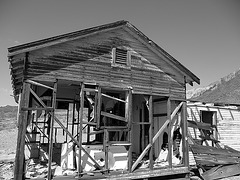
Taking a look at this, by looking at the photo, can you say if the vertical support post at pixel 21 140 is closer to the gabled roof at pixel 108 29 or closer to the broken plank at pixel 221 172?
the gabled roof at pixel 108 29

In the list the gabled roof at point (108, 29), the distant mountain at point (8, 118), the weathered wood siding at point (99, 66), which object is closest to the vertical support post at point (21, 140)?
the weathered wood siding at point (99, 66)

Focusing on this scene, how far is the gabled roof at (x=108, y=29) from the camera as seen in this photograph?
6582mm

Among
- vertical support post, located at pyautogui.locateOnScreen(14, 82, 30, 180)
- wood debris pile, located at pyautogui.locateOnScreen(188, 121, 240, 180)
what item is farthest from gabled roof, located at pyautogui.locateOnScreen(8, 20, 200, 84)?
wood debris pile, located at pyautogui.locateOnScreen(188, 121, 240, 180)

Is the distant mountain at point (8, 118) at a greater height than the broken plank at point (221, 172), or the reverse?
the distant mountain at point (8, 118)

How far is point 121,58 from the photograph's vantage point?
852 cm

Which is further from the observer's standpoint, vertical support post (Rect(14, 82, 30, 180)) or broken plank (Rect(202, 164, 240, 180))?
A: broken plank (Rect(202, 164, 240, 180))

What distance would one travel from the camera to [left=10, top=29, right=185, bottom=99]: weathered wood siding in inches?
275

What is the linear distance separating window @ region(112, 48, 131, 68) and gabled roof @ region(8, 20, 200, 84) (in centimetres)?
94

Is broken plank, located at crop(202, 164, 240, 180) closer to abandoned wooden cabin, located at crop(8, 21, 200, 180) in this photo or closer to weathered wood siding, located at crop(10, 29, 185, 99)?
abandoned wooden cabin, located at crop(8, 21, 200, 180)

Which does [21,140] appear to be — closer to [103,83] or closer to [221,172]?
[103,83]

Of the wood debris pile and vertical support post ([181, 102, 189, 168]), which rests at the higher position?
vertical support post ([181, 102, 189, 168])

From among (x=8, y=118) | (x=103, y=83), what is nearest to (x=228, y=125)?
(x=103, y=83)

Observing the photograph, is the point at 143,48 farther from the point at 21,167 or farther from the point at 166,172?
the point at 21,167

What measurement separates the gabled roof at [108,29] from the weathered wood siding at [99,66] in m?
0.20
